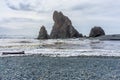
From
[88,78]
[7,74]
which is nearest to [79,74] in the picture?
[88,78]

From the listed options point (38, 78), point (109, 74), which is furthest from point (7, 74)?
point (109, 74)

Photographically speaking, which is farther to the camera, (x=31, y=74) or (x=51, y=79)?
(x=31, y=74)

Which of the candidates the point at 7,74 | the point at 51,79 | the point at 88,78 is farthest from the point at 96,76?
the point at 7,74

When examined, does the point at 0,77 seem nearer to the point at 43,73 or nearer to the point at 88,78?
the point at 43,73

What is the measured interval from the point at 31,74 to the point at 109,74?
8.51 m

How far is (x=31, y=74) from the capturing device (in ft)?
109

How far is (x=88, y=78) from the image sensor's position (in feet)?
98.5

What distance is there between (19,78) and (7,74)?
3.50 m

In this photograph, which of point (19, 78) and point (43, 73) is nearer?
point (19, 78)

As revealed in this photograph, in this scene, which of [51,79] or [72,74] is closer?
[51,79]

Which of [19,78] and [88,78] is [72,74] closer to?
[88,78]

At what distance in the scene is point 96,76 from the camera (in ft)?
103

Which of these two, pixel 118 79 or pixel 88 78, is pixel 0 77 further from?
pixel 118 79

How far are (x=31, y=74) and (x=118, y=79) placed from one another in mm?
9509
